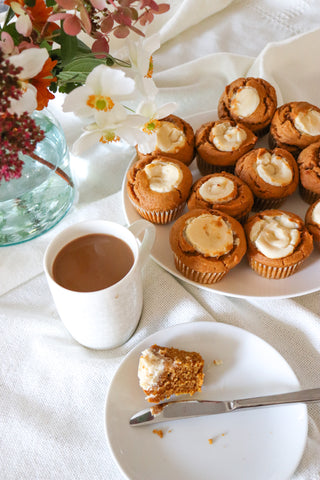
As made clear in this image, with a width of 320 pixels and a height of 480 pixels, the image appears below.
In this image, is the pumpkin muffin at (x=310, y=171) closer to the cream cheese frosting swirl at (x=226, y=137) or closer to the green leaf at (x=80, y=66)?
the cream cheese frosting swirl at (x=226, y=137)

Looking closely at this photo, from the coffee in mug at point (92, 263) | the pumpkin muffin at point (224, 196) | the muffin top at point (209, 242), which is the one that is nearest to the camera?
the coffee in mug at point (92, 263)

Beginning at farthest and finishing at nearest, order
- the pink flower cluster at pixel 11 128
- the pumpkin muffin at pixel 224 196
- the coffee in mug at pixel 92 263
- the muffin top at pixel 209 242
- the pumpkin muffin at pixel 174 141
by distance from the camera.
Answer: the pumpkin muffin at pixel 174 141 < the pumpkin muffin at pixel 224 196 < the muffin top at pixel 209 242 < the coffee in mug at pixel 92 263 < the pink flower cluster at pixel 11 128

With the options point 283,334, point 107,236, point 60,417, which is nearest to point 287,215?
point 283,334

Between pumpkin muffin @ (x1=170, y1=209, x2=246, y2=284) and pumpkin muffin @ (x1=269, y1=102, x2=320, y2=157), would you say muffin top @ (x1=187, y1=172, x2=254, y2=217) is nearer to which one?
pumpkin muffin @ (x1=170, y1=209, x2=246, y2=284)

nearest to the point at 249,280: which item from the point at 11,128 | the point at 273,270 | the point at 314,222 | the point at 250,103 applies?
the point at 273,270

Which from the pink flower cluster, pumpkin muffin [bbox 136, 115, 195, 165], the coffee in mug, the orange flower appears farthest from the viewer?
pumpkin muffin [bbox 136, 115, 195, 165]

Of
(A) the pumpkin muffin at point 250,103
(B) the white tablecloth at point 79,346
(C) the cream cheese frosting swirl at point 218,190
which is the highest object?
(A) the pumpkin muffin at point 250,103

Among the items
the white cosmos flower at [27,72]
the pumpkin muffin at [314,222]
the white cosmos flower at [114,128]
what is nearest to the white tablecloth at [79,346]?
the pumpkin muffin at [314,222]

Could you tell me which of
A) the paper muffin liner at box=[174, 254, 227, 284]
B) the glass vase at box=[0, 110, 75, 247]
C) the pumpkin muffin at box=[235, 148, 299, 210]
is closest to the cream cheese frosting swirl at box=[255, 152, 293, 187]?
the pumpkin muffin at box=[235, 148, 299, 210]
